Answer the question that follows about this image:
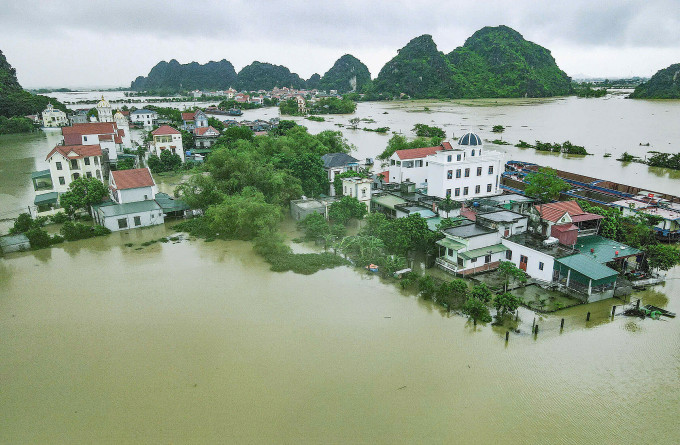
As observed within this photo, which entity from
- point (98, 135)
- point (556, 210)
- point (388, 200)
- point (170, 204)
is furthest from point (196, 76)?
point (556, 210)

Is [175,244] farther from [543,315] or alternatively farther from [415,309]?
[543,315]

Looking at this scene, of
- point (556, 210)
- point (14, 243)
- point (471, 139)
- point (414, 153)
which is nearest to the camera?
point (556, 210)

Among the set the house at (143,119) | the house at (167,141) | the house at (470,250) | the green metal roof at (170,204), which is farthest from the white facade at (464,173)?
the house at (143,119)

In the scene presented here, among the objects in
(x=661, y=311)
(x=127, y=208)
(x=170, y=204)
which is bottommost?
(x=661, y=311)

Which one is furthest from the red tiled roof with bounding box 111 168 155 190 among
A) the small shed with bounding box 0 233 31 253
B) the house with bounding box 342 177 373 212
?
the house with bounding box 342 177 373 212

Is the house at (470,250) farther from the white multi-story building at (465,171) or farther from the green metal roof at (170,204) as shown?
the green metal roof at (170,204)

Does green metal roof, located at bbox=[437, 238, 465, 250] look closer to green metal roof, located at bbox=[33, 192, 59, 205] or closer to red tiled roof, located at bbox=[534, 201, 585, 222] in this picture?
red tiled roof, located at bbox=[534, 201, 585, 222]

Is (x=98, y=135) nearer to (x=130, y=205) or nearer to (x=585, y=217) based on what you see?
(x=130, y=205)
